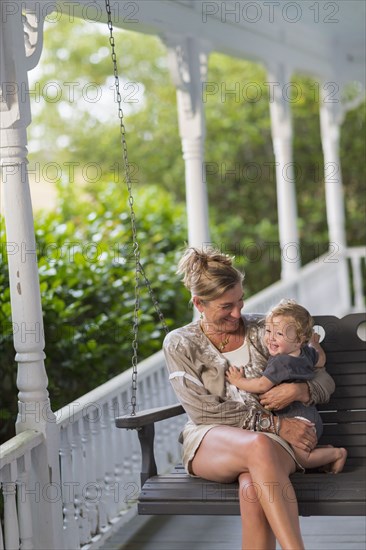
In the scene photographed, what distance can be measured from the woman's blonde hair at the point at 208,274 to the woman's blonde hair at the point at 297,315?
0.22m

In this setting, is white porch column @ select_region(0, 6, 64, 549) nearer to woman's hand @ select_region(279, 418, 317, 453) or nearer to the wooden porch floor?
the wooden porch floor

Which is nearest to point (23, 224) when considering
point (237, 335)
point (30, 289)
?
point (30, 289)

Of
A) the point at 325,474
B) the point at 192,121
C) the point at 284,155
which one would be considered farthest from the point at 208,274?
the point at 284,155

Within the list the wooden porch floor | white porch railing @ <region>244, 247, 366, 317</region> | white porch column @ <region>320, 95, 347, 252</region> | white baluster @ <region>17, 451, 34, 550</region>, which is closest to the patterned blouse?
white baluster @ <region>17, 451, 34, 550</region>

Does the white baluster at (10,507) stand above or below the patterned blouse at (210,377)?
below

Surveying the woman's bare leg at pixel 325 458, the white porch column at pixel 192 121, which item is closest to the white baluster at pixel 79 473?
the woman's bare leg at pixel 325 458

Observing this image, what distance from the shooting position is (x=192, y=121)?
572cm

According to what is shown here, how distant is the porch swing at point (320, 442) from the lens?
11.4 feet

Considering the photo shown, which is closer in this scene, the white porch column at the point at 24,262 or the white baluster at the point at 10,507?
A: the white baluster at the point at 10,507

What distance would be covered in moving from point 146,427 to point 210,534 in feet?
3.43

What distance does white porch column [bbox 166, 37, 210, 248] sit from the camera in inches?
223

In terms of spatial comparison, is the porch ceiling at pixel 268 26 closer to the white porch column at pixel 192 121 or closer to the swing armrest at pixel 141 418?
the white porch column at pixel 192 121

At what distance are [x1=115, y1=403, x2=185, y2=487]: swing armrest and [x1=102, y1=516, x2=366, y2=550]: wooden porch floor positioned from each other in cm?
83

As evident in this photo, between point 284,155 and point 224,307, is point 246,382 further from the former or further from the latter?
point 284,155
